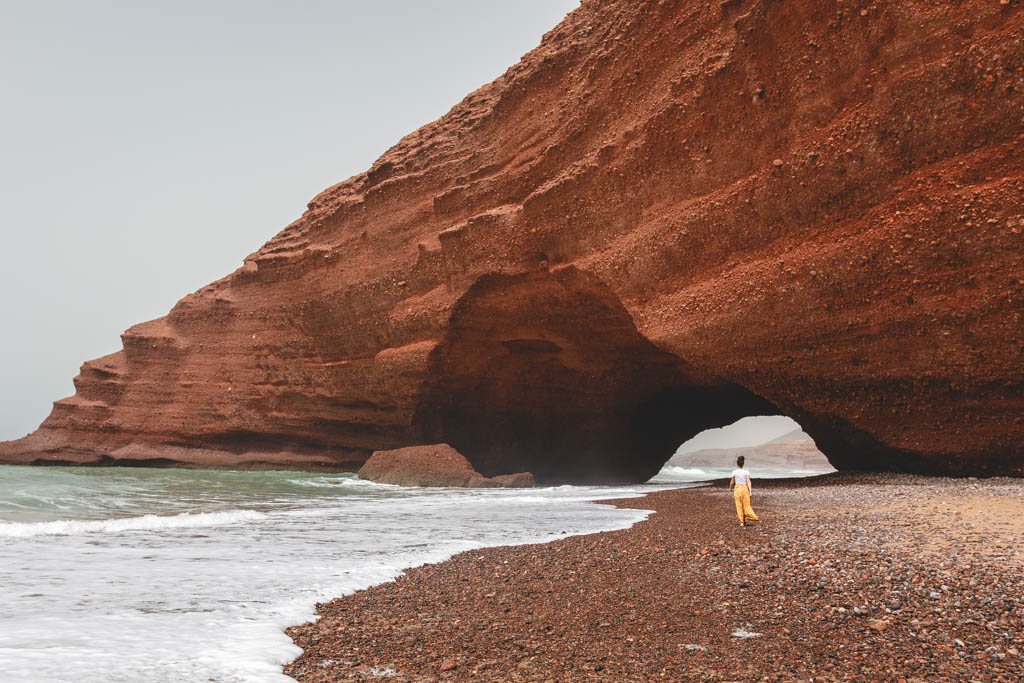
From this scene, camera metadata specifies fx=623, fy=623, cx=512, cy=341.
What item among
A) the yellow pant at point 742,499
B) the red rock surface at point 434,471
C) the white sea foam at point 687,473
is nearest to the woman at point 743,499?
the yellow pant at point 742,499

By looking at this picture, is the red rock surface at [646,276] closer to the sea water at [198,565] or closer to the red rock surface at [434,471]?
the red rock surface at [434,471]

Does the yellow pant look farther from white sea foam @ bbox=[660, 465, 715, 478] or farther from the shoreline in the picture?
white sea foam @ bbox=[660, 465, 715, 478]

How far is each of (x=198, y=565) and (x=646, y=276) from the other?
10667 mm

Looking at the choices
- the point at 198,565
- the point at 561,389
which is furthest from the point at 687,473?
the point at 198,565

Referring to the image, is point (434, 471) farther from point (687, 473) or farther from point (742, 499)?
point (687, 473)

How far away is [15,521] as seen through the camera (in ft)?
26.5

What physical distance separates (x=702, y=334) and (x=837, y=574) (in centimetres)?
901

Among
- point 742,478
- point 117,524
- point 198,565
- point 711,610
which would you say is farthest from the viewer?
point 117,524

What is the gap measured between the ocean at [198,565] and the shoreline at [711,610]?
1.27 ft

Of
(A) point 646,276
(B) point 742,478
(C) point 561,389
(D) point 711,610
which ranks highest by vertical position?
(A) point 646,276

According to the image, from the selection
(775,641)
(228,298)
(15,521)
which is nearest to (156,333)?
(228,298)

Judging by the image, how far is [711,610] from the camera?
12.2 feet

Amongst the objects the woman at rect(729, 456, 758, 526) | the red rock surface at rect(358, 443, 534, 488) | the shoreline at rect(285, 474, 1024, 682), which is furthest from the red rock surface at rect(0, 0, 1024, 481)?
the woman at rect(729, 456, 758, 526)

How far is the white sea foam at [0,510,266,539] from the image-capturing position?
729cm
